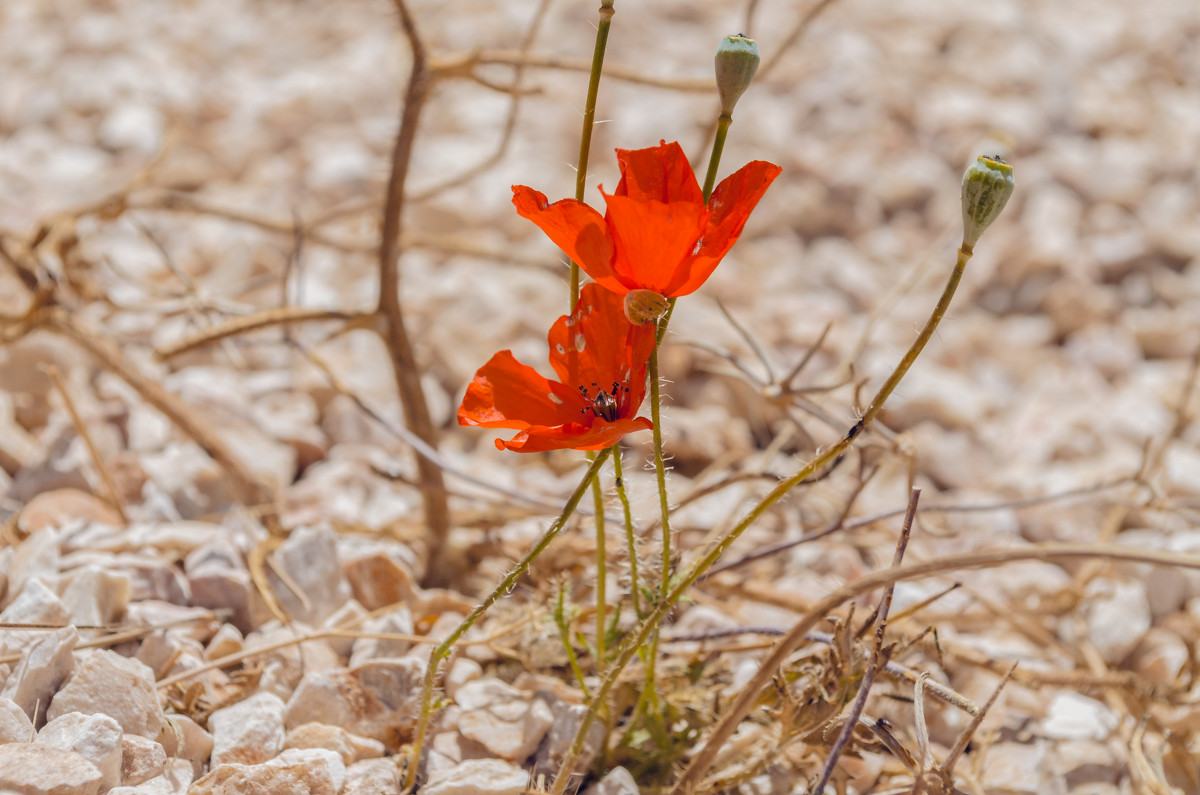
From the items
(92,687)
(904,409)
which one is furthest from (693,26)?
(92,687)

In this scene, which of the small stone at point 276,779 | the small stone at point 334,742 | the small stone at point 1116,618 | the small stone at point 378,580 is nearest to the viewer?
the small stone at point 276,779

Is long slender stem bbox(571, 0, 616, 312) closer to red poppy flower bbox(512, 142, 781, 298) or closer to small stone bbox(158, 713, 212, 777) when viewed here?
red poppy flower bbox(512, 142, 781, 298)

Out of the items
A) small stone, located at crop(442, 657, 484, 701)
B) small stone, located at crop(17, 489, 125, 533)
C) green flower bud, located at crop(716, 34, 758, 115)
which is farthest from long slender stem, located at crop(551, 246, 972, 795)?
small stone, located at crop(17, 489, 125, 533)

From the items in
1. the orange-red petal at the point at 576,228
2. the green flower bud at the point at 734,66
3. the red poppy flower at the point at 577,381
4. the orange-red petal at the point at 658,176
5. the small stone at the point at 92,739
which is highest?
the green flower bud at the point at 734,66

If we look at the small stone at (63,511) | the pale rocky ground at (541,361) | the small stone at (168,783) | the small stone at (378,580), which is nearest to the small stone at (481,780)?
the pale rocky ground at (541,361)

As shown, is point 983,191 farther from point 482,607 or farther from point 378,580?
point 378,580

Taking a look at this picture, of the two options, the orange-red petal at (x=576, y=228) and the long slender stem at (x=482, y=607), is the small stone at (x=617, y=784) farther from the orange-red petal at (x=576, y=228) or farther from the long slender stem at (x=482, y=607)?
the orange-red petal at (x=576, y=228)

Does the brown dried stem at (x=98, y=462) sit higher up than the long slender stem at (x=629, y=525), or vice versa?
the long slender stem at (x=629, y=525)
